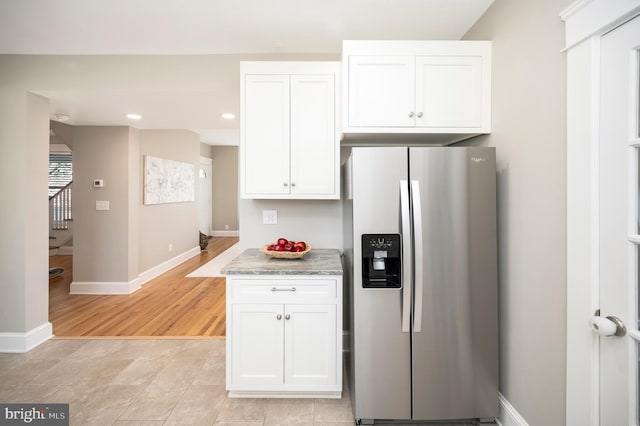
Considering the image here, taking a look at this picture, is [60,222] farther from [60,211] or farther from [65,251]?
[65,251]

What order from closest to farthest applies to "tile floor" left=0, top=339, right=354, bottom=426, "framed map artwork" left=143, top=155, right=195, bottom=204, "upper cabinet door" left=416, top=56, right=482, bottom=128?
"tile floor" left=0, top=339, right=354, bottom=426 < "upper cabinet door" left=416, top=56, right=482, bottom=128 < "framed map artwork" left=143, top=155, right=195, bottom=204

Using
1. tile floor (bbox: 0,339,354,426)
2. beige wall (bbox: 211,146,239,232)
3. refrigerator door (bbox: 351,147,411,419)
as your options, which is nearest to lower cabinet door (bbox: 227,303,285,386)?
tile floor (bbox: 0,339,354,426)

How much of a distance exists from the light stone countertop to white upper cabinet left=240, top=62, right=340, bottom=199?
0.47 m

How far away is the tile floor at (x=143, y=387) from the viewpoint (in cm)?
213

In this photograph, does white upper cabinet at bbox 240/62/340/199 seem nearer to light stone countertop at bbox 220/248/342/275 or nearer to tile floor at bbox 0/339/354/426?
light stone countertop at bbox 220/248/342/275

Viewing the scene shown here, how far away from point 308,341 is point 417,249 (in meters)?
0.92

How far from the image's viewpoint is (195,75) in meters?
2.96

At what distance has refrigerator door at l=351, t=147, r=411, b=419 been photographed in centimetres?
201

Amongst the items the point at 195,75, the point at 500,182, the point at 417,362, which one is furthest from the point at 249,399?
the point at 195,75

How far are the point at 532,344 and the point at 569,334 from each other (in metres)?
0.32

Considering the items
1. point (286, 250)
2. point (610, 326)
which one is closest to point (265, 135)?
point (286, 250)

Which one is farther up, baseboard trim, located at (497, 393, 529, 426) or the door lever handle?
the door lever handle

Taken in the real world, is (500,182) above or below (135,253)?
above

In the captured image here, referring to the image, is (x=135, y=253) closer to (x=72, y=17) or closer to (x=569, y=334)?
Result: (x=72, y=17)
